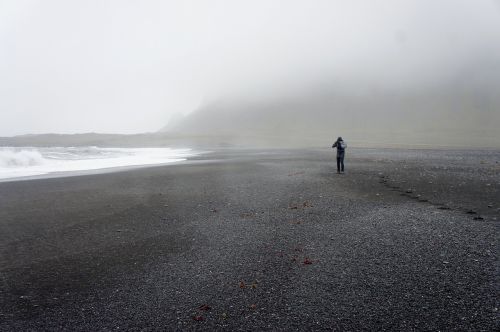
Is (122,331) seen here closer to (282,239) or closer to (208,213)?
(282,239)

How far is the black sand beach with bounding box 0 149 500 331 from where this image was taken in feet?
19.8

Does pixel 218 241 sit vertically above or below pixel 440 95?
below

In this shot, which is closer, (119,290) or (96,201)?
(119,290)

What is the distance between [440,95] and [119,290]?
695 feet

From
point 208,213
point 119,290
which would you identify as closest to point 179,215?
point 208,213

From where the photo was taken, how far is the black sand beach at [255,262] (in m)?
6.04

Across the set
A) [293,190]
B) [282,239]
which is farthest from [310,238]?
[293,190]

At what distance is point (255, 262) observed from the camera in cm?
841

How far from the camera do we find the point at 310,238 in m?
10.1

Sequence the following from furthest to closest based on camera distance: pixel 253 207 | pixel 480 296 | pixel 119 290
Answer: pixel 253 207 → pixel 119 290 → pixel 480 296

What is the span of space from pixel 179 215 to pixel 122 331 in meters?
7.74

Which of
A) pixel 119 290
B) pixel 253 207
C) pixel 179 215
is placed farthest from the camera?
pixel 253 207

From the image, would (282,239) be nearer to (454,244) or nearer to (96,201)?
(454,244)

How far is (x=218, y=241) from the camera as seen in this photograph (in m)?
10.1
